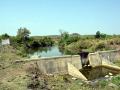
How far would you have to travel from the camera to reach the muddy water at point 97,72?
79.2ft

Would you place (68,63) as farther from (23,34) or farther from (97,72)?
(23,34)

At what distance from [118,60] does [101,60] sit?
257 centimetres

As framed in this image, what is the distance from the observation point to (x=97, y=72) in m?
25.6

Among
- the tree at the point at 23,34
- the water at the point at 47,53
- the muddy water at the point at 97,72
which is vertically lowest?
the water at the point at 47,53

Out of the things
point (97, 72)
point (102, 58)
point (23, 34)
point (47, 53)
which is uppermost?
point (23, 34)

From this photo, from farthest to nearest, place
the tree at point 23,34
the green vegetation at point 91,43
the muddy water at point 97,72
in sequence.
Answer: the tree at point 23,34 < the green vegetation at point 91,43 < the muddy water at point 97,72

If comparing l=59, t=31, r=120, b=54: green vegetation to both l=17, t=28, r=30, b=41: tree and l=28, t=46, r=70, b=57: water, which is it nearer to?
l=28, t=46, r=70, b=57: water

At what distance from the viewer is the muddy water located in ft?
79.2

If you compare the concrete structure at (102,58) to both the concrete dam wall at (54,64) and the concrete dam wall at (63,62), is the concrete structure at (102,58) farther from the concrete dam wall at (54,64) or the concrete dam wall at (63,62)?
the concrete dam wall at (54,64)

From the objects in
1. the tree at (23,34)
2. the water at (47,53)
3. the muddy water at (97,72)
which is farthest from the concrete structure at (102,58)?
the tree at (23,34)

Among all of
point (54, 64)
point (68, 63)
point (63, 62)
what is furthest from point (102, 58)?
point (54, 64)

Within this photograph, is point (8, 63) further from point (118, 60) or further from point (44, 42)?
point (44, 42)

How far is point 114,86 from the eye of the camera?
16.4 m

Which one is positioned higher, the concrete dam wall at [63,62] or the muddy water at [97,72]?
the concrete dam wall at [63,62]
